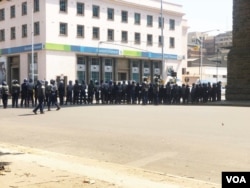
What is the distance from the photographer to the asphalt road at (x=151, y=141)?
27.4 ft

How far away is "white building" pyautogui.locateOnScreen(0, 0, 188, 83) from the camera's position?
1870 inches

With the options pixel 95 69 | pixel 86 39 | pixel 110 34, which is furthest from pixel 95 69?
pixel 110 34

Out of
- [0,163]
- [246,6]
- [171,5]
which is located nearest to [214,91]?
[246,6]

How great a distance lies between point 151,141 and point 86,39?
40596 mm

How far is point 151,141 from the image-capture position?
36.9ft

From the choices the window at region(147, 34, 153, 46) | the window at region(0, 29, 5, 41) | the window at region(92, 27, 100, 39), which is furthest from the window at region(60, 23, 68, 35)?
the window at region(147, 34, 153, 46)

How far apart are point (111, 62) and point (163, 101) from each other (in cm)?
2661

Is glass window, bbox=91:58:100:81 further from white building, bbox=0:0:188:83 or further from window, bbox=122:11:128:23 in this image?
window, bbox=122:11:128:23

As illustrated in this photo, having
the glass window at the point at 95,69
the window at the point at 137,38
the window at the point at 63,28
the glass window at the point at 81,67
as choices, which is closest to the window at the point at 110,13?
the window at the point at 137,38

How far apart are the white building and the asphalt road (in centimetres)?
3139

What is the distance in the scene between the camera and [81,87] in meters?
28.4

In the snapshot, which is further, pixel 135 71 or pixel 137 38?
pixel 135 71

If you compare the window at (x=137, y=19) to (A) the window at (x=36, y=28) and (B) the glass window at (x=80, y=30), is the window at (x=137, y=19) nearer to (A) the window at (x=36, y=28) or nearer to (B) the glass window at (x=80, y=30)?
(B) the glass window at (x=80, y=30)

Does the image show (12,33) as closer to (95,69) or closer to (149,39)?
(95,69)
